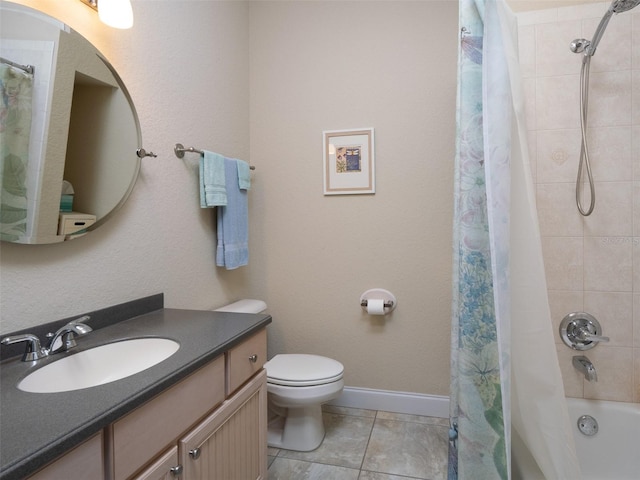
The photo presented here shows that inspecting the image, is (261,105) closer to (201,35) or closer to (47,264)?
(201,35)

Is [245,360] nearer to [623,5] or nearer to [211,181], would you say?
[211,181]

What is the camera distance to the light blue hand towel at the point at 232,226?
195cm

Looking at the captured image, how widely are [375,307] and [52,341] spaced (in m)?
1.60

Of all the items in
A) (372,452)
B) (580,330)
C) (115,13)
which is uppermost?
(115,13)

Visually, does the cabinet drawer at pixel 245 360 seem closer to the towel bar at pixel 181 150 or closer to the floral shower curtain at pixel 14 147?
the floral shower curtain at pixel 14 147

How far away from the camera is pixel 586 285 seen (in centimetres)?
168

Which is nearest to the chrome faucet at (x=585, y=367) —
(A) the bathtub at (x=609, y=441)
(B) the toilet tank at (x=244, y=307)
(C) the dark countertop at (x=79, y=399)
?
(A) the bathtub at (x=609, y=441)

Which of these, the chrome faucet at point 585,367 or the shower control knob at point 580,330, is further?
the shower control knob at point 580,330

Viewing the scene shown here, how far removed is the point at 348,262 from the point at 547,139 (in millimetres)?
1268

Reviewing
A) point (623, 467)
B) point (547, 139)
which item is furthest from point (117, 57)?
point (623, 467)

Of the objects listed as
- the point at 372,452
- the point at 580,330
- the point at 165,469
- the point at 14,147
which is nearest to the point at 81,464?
the point at 165,469

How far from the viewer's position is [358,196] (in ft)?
7.34

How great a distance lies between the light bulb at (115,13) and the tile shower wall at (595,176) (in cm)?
178

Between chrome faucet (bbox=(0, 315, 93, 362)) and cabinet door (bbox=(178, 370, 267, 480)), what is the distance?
0.44 metres
